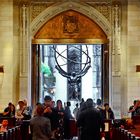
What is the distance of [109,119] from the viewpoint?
18.0m

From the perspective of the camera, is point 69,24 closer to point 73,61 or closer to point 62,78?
point 73,61

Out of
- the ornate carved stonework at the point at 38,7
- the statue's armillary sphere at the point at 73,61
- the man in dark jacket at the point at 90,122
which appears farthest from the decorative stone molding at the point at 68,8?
the man in dark jacket at the point at 90,122

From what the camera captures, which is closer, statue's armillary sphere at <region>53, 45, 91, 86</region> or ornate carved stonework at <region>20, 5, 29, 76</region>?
ornate carved stonework at <region>20, 5, 29, 76</region>

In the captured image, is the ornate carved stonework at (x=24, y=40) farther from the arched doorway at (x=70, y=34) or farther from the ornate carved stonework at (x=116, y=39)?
the ornate carved stonework at (x=116, y=39)

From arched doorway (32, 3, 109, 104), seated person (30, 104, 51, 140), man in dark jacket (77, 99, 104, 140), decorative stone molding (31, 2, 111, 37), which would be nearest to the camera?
seated person (30, 104, 51, 140)

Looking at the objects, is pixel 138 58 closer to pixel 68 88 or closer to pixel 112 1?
pixel 112 1

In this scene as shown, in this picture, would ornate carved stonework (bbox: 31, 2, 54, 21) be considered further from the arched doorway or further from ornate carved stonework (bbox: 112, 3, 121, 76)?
ornate carved stonework (bbox: 112, 3, 121, 76)

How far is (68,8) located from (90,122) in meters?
10.3

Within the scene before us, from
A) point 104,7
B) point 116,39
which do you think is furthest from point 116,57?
point 104,7

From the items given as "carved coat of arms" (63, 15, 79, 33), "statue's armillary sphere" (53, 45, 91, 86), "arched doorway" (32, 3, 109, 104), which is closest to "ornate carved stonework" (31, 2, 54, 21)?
"arched doorway" (32, 3, 109, 104)

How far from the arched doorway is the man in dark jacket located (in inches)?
378

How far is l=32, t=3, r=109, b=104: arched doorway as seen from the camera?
2194 cm

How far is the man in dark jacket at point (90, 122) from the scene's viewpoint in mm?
12234

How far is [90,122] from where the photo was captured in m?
12.2
